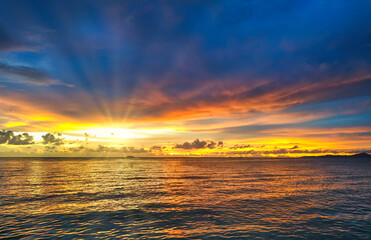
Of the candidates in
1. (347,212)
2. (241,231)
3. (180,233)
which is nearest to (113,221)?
(180,233)

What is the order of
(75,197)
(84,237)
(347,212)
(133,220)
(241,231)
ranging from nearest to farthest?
(84,237) < (241,231) < (133,220) < (347,212) < (75,197)

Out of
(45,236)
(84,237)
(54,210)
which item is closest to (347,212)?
(84,237)

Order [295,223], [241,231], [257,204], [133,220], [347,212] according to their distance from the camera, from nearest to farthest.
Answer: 1. [241,231]
2. [295,223]
3. [133,220]
4. [347,212]
5. [257,204]

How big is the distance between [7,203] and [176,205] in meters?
26.1

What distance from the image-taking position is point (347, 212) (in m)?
30.2

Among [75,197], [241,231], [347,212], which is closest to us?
[241,231]

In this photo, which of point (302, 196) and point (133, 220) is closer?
point (133, 220)

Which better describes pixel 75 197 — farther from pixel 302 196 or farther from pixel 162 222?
pixel 302 196

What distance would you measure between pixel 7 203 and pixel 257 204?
38.4 metres

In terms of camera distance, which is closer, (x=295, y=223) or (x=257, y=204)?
(x=295, y=223)

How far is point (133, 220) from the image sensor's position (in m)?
27.0

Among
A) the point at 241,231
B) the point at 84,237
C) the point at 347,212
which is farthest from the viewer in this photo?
the point at 347,212

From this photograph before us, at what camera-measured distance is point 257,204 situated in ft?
115

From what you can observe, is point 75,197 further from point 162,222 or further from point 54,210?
point 162,222
